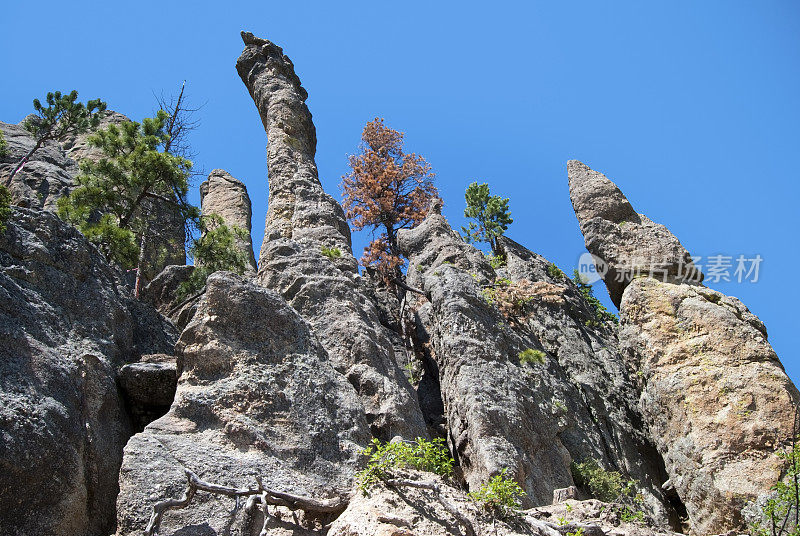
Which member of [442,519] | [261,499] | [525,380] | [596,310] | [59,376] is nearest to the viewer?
[442,519]

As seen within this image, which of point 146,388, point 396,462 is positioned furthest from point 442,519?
point 146,388

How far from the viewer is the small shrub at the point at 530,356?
1592cm

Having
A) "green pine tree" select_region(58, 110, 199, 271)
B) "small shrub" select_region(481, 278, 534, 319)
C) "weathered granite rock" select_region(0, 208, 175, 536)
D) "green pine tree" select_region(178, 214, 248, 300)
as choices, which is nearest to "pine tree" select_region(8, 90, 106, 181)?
"green pine tree" select_region(58, 110, 199, 271)

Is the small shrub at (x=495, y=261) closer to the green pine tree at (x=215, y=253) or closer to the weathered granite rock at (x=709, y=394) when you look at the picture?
the weathered granite rock at (x=709, y=394)

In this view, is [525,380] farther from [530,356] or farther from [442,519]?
[442,519]

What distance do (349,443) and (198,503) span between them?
2.45 meters

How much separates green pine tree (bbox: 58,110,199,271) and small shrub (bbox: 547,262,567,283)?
36.2 ft

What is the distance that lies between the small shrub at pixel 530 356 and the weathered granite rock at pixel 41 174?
15.3 meters

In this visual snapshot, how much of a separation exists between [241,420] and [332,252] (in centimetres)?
772

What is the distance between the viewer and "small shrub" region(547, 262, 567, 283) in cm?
2156

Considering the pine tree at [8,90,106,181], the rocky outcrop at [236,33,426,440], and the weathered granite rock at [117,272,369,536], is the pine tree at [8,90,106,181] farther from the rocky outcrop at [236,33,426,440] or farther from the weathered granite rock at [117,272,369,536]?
the weathered granite rock at [117,272,369,536]

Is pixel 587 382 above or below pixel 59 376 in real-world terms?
above

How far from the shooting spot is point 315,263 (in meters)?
14.8

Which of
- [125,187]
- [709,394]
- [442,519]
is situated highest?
[125,187]
